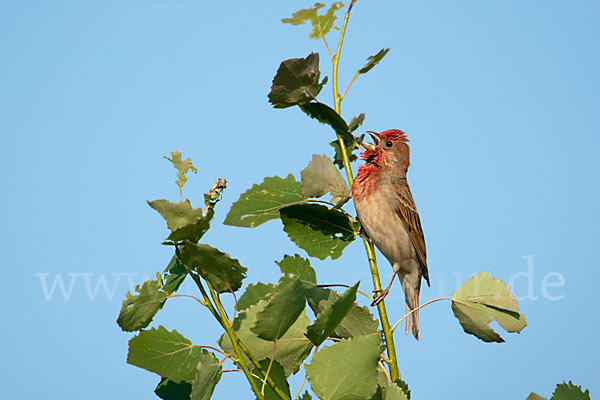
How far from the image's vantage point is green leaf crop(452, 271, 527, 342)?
283 cm

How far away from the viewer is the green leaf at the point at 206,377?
214 centimetres

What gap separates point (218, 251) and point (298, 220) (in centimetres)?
97

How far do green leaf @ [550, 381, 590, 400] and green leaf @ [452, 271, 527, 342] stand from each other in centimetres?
40

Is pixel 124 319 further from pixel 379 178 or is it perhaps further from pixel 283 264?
pixel 379 178

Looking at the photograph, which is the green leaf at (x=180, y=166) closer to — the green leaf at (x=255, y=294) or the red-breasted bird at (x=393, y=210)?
the green leaf at (x=255, y=294)

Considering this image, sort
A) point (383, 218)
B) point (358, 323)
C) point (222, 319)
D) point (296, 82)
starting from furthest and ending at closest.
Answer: point (383, 218)
point (296, 82)
point (358, 323)
point (222, 319)

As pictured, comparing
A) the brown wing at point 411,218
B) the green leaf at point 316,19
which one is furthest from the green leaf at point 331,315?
the brown wing at point 411,218

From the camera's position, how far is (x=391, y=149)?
6.23 m

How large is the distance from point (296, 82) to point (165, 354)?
56.0 inches

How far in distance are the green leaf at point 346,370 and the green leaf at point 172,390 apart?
708 millimetres

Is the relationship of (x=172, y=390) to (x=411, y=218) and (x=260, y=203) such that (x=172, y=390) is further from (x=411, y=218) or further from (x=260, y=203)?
(x=411, y=218)

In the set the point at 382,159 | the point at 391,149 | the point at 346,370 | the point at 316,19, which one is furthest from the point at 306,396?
the point at 391,149

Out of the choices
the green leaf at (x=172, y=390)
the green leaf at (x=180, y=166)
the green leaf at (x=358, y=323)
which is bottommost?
the green leaf at (x=172, y=390)

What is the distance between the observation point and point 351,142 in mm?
3250
